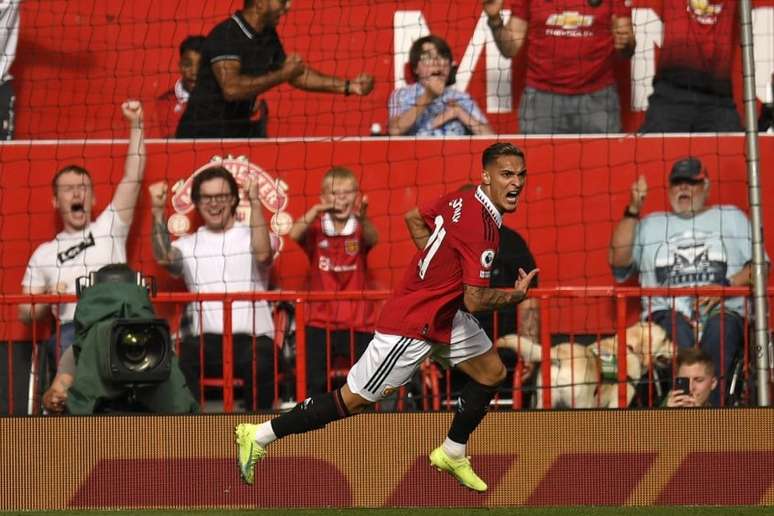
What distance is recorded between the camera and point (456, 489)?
350 inches

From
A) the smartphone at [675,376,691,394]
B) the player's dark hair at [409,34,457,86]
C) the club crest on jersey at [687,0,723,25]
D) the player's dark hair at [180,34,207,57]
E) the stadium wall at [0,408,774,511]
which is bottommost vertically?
the stadium wall at [0,408,774,511]

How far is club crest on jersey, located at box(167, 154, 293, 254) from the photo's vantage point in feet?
36.2

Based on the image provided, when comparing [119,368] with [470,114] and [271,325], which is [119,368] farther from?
[470,114]

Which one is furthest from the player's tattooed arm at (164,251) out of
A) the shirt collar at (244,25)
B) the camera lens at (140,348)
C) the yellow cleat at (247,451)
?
the yellow cleat at (247,451)

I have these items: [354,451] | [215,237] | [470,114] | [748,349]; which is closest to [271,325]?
[215,237]

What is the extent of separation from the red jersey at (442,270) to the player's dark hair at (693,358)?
103 inches

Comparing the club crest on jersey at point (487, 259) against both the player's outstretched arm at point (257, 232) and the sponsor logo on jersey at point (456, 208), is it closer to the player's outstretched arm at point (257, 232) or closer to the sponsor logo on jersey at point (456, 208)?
the sponsor logo on jersey at point (456, 208)

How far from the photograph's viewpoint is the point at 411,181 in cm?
1117

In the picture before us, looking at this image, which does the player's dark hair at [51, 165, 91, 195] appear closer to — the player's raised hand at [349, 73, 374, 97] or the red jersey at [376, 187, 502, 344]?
the player's raised hand at [349, 73, 374, 97]

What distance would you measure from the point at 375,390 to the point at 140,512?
1.71 meters

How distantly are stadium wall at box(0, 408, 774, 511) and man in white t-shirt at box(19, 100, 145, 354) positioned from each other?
6.23 ft

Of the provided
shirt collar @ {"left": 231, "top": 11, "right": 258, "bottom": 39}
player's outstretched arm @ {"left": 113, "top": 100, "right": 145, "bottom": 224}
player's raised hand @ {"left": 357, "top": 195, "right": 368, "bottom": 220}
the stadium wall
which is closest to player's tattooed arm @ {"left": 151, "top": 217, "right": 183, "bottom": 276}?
player's outstretched arm @ {"left": 113, "top": 100, "right": 145, "bottom": 224}

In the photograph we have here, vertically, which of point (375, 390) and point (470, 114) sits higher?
point (470, 114)

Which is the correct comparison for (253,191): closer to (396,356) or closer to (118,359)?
(118,359)
